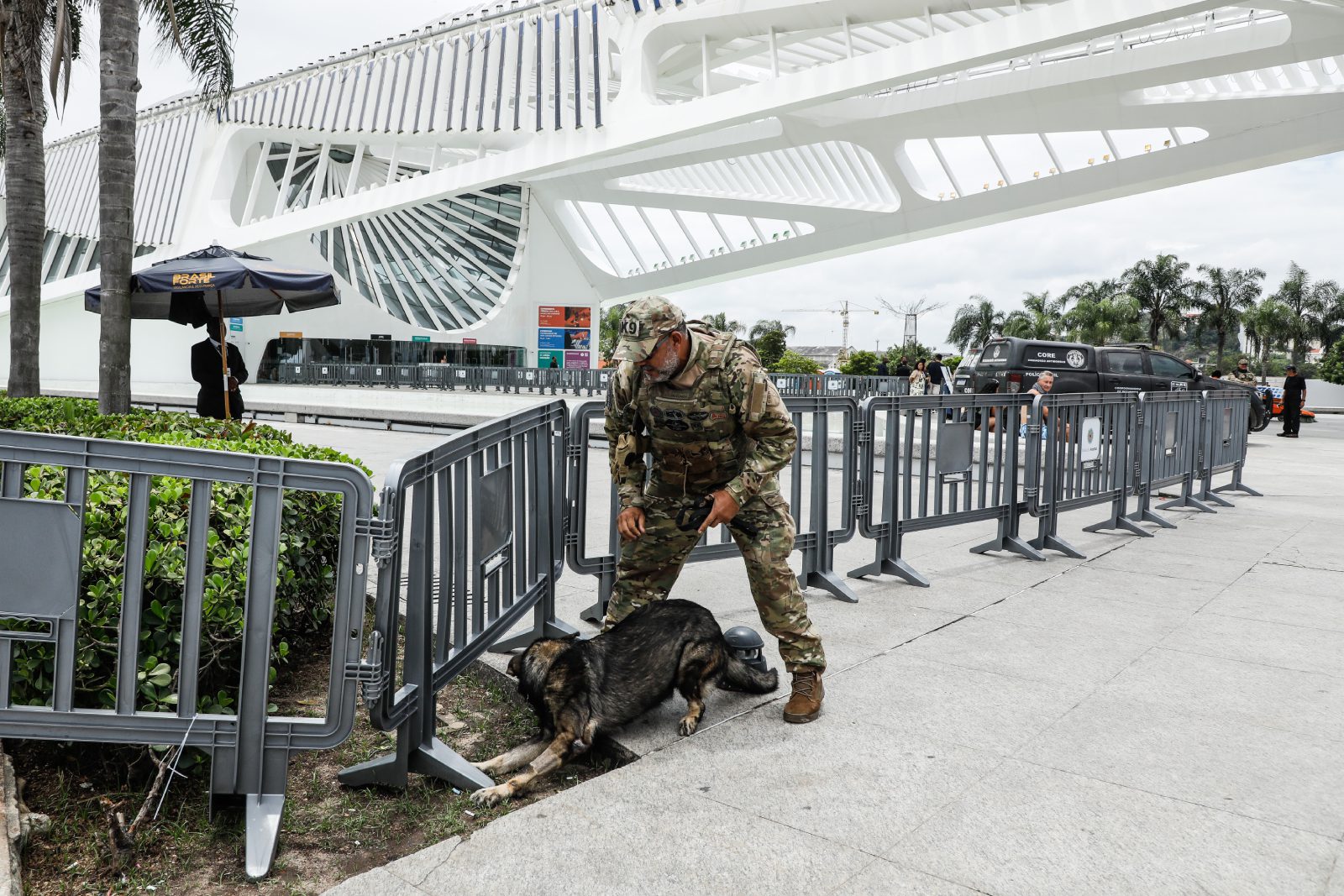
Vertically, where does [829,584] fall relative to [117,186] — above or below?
below

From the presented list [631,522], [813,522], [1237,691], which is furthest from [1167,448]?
[631,522]

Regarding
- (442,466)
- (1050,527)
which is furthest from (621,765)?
A: (1050,527)

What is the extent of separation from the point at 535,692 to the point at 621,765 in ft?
1.36

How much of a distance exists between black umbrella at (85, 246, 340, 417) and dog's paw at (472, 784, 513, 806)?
8549 millimetres

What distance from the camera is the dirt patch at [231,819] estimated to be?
2.53 metres

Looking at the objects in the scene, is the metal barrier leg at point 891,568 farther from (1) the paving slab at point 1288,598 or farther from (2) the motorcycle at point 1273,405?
(2) the motorcycle at point 1273,405

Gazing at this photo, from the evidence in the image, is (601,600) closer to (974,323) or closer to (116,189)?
(116,189)

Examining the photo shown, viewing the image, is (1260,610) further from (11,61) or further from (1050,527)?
(11,61)

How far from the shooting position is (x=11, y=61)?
40.1 feet

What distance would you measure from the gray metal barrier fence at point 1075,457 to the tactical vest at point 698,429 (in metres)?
3.91

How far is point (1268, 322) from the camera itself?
190 feet

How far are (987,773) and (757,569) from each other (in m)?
1.12

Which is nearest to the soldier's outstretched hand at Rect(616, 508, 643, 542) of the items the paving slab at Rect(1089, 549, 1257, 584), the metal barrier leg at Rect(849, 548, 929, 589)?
the metal barrier leg at Rect(849, 548, 929, 589)

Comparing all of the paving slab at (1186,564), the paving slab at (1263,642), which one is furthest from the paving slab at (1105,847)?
the paving slab at (1186,564)
